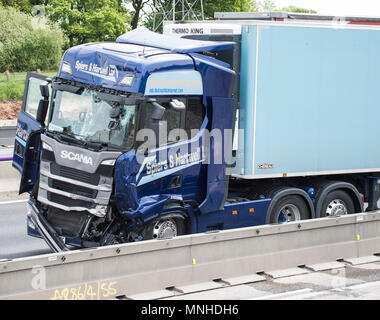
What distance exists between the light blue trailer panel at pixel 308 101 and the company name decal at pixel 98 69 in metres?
2.45

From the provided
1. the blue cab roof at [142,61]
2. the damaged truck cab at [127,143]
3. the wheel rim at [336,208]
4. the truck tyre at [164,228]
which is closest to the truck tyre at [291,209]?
the wheel rim at [336,208]

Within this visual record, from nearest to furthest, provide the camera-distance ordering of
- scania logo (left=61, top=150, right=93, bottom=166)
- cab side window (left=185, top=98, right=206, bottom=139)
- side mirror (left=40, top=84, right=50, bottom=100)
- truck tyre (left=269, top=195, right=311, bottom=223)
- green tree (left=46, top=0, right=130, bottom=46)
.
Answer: scania logo (left=61, top=150, right=93, bottom=166) → cab side window (left=185, top=98, right=206, bottom=139) → side mirror (left=40, top=84, right=50, bottom=100) → truck tyre (left=269, top=195, right=311, bottom=223) → green tree (left=46, top=0, right=130, bottom=46)

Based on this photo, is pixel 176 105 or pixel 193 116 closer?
pixel 176 105

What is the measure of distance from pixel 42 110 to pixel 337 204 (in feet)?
19.3

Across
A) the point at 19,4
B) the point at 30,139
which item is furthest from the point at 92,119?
the point at 19,4

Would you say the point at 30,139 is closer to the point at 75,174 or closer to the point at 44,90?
the point at 44,90

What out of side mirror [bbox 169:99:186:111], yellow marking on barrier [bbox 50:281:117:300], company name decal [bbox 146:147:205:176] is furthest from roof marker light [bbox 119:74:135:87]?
yellow marking on barrier [bbox 50:281:117:300]

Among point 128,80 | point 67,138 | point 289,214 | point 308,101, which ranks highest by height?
point 128,80

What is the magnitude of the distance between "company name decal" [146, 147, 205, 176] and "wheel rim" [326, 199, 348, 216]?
3358 millimetres

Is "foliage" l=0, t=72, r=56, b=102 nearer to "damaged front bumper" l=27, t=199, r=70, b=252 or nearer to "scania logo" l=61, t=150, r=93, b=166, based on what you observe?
"damaged front bumper" l=27, t=199, r=70, b=252

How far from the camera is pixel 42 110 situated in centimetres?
1148

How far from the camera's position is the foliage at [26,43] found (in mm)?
40062

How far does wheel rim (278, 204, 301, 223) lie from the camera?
1277 centimetres
